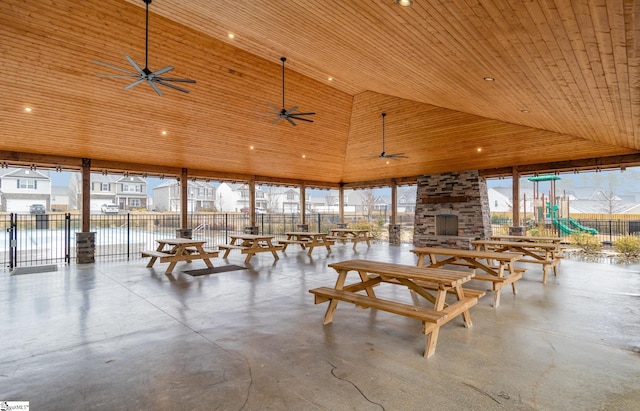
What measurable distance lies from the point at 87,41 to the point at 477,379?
728 cm

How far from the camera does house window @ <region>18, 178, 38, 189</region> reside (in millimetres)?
17503

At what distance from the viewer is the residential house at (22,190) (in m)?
17.0

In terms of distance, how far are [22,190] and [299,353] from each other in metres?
21.9

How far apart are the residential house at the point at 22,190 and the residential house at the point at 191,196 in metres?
9.47

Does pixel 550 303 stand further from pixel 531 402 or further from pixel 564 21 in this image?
pixel 564 21

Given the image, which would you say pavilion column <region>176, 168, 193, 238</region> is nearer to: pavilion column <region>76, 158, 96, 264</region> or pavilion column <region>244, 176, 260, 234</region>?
pavilion column <region>244, 176, 260, 234</region>

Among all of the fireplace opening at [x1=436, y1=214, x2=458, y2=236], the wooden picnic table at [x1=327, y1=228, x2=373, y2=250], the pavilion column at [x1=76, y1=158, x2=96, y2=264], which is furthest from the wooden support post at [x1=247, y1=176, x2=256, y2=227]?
the fireplace opening at [x1=436, y1=214, x2=458, y2=236]

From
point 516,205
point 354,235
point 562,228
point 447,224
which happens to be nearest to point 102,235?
point 354,235

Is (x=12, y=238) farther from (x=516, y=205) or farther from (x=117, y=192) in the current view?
(x=117, y=192)

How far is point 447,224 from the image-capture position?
40.8 ft

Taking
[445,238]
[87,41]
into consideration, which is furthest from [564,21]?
[445,238]

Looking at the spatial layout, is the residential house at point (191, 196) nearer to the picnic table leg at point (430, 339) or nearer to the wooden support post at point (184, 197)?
the wooden support post at point (184, 197)

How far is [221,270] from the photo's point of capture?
733cm

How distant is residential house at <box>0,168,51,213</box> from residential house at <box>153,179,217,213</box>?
9.47 m
